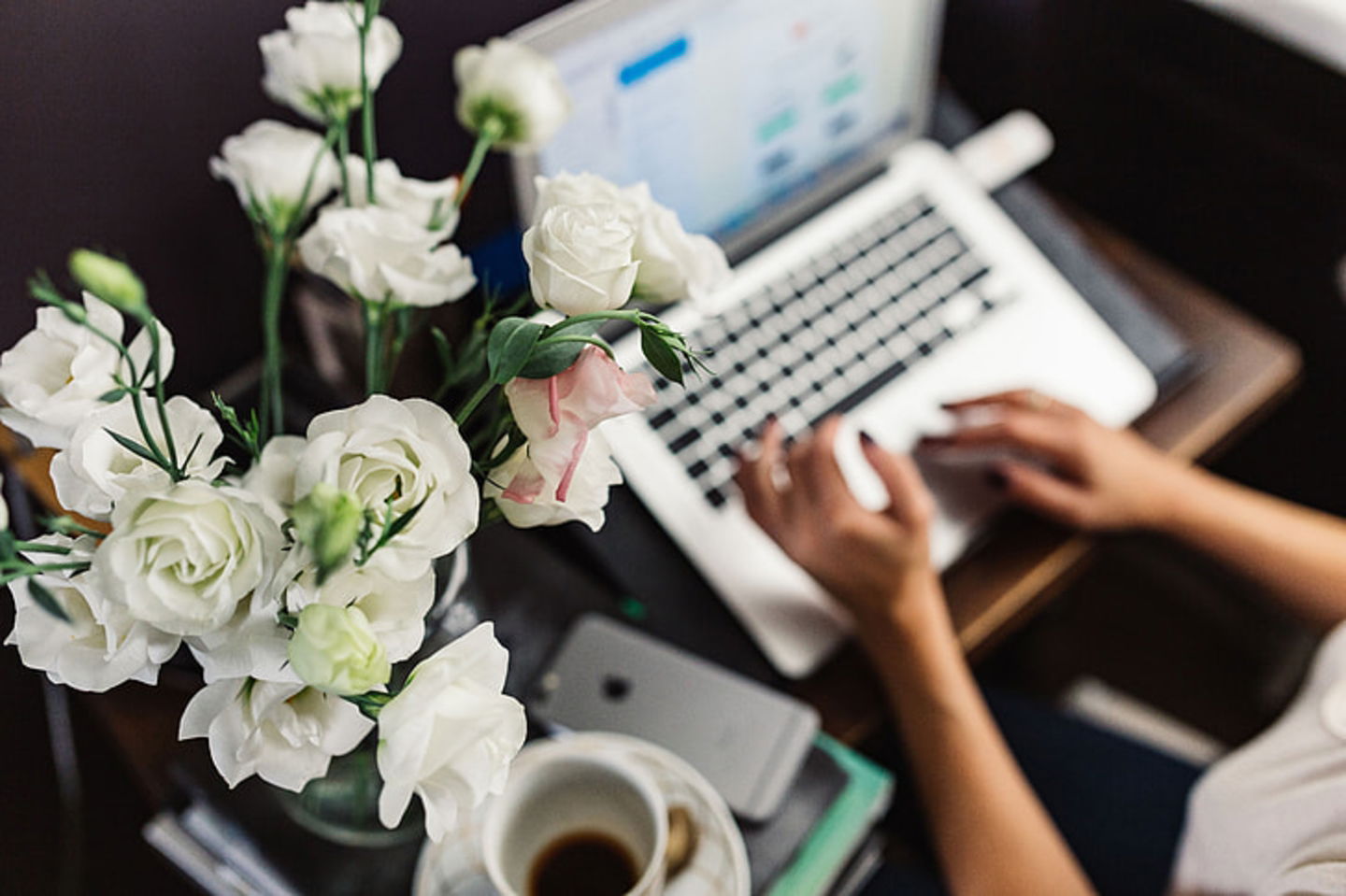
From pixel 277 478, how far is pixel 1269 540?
689mm

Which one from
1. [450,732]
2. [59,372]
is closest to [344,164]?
[59,372]

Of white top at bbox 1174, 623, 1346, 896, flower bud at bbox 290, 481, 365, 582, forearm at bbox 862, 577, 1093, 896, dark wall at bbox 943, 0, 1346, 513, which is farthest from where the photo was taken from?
dark wall at bbox 943, 0, 1346, 513

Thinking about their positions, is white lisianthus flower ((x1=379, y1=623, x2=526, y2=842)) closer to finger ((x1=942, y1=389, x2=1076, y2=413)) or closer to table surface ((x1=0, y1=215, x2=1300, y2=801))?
table surface ((x1=0, y1=215, x2=1300, y2=801))

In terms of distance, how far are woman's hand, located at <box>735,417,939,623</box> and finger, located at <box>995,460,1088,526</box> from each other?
0.07m

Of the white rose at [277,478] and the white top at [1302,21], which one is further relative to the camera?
the white top at [1302,21]

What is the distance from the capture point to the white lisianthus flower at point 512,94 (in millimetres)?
511

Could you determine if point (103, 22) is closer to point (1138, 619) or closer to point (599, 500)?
point (599, 500)

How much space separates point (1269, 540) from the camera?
0.80m

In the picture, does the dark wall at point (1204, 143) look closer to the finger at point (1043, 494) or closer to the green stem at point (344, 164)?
the finger at point (1043, 494)

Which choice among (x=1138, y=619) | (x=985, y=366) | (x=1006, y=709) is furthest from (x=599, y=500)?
(x=1138, y=619)

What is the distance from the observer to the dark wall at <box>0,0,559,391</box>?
63 centimetres

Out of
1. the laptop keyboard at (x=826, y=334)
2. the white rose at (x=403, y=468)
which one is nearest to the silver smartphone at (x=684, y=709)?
the laptop keyboard at (x=826, y=334)

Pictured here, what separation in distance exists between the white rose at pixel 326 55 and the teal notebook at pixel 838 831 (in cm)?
43

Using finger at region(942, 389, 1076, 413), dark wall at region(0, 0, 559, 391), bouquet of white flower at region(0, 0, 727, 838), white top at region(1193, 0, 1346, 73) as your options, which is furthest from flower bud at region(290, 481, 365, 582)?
white top at region(1193, 0, 1346, 73)
